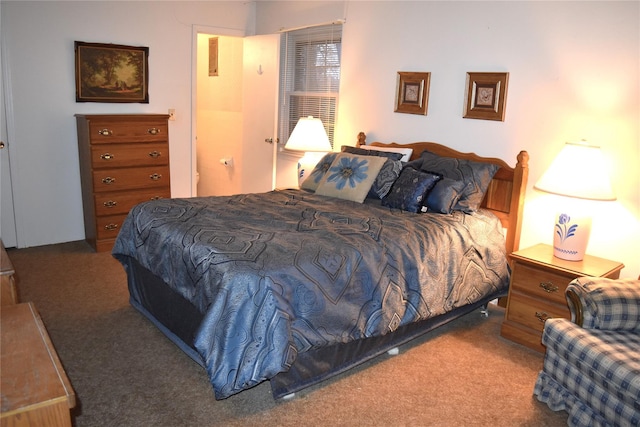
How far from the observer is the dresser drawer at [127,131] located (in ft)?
14.3

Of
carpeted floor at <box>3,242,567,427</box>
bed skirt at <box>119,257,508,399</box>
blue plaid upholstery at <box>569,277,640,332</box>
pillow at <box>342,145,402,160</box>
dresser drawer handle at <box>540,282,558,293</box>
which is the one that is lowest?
carpeted floor at <box>3,242,567,427</box>

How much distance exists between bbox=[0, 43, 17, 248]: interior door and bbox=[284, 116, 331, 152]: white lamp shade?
2.37m

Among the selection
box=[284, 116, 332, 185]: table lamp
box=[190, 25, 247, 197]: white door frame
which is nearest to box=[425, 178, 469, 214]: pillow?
box=[284, 116, 332, 185]: table lamp

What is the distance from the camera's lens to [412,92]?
4.09 metres

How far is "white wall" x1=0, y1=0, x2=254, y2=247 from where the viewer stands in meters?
4.34

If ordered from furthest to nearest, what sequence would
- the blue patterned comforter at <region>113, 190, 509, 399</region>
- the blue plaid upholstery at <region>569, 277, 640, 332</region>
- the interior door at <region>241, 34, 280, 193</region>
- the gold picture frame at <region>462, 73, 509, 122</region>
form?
the interior door at <region>241, 34, 280, 193</region> < the gold picture frame at <region>462, 73, 509, 122</region> < the blue plaid upholstery at <region>569, 277, 640, 332</region> < the blue patterned comforter at <region>113, 190, 509, 399</region>

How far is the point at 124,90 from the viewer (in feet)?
15.9

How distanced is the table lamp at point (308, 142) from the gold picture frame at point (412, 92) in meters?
0.69

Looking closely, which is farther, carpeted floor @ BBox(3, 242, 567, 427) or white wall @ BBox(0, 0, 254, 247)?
white wall @ BBox(0, 0, 254, 247)

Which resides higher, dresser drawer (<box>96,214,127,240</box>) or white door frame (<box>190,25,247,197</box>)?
white door frame (<box>190,25,247,197</box>)

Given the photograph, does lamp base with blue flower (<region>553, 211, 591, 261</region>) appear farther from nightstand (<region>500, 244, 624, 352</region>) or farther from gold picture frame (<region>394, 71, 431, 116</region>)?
gold picture frame (<region>394, 71, 431, 116</region>)

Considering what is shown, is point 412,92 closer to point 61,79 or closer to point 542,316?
point 542,316

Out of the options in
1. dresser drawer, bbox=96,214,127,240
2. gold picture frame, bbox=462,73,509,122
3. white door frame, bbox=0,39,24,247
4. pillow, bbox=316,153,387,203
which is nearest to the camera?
gold picture frame, bbox=462,73,509,122

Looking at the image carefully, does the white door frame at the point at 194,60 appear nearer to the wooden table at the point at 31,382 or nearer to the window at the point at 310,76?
the window at the point at 310,76
